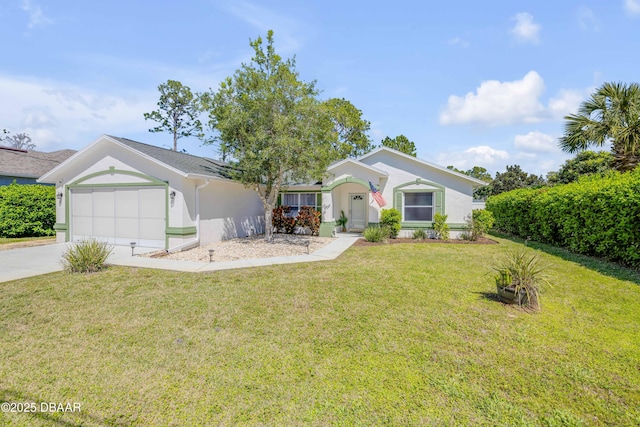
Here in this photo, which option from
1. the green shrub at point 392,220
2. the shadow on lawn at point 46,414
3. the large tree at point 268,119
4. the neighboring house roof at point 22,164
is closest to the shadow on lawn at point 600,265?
the green shrub at point 392,220

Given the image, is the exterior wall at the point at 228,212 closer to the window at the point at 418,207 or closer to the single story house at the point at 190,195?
the single story house at the point at 190,195

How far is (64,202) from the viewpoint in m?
13.5

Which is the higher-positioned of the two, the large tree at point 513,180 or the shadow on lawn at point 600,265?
the large tree at point 513,180

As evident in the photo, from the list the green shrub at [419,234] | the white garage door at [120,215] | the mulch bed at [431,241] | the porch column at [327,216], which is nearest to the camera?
the white garage door at [120,215]

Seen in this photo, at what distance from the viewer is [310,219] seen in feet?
53.3

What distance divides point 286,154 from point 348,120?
19.9 metres

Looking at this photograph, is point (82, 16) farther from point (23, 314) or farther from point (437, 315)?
point (437, 315)

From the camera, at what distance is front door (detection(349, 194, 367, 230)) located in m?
17.9

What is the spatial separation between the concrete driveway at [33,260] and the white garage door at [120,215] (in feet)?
2.59

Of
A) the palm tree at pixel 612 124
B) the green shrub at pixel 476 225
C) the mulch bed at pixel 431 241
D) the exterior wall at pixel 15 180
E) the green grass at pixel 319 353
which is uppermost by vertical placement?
the palm tree at pixel 612 124

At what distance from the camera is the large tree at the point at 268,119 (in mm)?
11852

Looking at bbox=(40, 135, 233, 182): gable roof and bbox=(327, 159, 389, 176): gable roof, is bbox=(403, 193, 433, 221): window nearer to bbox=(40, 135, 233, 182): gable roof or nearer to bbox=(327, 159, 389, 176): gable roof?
bbox=(327, 159, 389, 176): gable roof

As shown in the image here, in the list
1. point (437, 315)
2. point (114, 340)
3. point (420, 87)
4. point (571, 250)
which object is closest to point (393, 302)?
point (437, 315)

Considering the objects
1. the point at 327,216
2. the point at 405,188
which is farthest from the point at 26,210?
the point at 405,188
